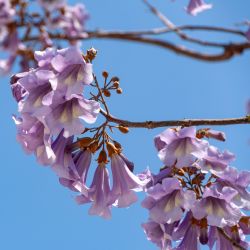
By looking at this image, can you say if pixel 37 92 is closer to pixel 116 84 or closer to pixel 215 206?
pixel 116 84

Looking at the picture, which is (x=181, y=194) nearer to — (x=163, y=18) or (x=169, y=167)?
(x=169, y=167)

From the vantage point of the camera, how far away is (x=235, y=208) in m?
3.06

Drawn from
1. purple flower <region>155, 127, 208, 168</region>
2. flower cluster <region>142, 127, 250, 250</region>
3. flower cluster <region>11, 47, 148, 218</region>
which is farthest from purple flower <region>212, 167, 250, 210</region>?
flower cluster <region>11, 47, 148, 218</region>

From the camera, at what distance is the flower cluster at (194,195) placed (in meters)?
2.95

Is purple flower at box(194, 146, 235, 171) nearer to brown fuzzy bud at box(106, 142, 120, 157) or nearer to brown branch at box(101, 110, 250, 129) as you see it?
brown branch at box(101, 110, 250, 129)

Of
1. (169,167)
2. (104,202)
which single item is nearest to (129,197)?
(104,202)

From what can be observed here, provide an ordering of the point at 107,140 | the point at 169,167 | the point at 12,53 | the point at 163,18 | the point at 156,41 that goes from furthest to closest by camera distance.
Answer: the point at 107,140 → the point at 169,167 → the point at 12,53 → the point at 163,18 → the point at 156,41

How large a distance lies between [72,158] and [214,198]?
990mm

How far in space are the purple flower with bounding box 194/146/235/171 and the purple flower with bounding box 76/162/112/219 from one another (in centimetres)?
74

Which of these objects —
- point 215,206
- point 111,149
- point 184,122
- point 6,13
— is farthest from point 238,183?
point 6,13

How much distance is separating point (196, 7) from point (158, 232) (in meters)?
1.77

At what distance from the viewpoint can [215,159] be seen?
295 cm

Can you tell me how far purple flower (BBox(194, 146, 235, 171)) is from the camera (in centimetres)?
295

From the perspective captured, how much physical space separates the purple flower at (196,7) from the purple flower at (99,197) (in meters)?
1.47
